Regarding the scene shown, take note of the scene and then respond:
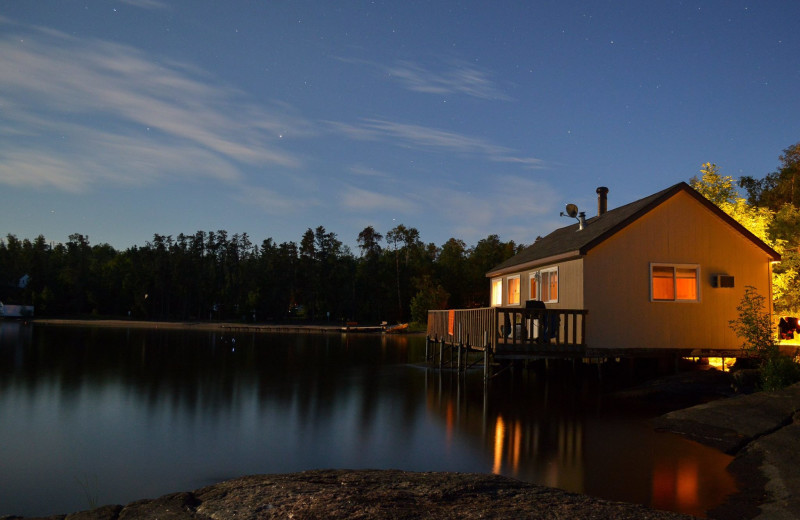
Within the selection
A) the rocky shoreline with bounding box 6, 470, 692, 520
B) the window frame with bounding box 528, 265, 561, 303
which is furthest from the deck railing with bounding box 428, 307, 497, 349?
the rocky shoreline with bounding box 6, 470, 692, 520

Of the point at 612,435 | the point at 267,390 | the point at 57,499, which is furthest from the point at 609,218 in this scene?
the point at 57,499

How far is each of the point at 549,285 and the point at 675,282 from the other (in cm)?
419

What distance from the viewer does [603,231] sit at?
1875 centimetres

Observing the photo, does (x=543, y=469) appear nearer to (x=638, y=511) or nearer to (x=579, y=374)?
(x=638, y=511)

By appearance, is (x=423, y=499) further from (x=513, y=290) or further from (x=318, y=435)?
(x=513, y=290)

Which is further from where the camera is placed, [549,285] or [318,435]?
[549,285]

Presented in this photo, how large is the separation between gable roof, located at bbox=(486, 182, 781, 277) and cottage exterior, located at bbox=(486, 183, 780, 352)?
44 millimetres

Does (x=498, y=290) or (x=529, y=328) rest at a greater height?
(x=498, y=290)

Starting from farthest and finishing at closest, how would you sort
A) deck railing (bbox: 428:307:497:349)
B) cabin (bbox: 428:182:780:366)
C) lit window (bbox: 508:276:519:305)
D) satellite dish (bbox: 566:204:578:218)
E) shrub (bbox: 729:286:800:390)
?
lit window (bbox: 508:276:519:305) → satellite dish (bbox: 566:204:578:218) → cabin (bbox: 428:182:780:366) → deck railing (bbox: 428:307:497:349) → shrub (bbox: 729:286:800:390)

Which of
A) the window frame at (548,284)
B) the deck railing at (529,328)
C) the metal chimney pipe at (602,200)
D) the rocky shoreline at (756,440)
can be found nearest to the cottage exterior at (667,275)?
the deck railing at (529,328)

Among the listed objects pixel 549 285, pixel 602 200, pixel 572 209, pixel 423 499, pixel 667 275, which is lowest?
pixel 423 499

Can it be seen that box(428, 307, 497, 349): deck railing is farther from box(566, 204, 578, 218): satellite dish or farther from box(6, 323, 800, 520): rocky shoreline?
box(6, 323, 800, 520): rocky shoreline

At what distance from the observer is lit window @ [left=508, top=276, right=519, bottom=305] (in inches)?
993

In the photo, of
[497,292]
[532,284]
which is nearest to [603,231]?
[532,284]
